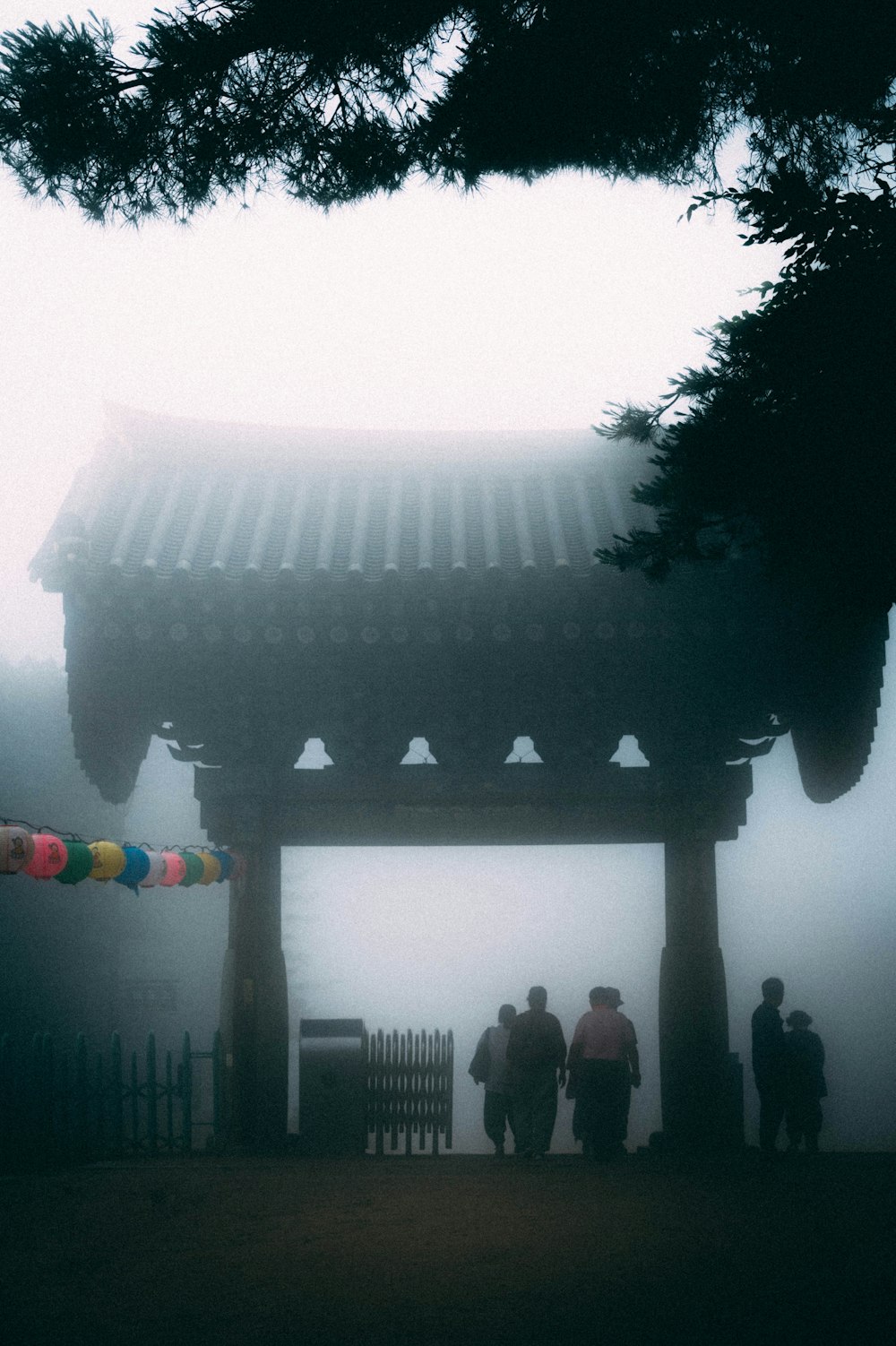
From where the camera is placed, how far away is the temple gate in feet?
27.1

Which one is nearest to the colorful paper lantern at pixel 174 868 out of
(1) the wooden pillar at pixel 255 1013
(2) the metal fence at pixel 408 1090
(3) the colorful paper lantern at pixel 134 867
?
(3) the colorful paper lantern at pixel 134 867

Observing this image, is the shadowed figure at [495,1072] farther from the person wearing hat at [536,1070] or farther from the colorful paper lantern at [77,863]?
the colorful paper lantern at [77,863]

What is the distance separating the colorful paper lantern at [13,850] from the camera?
721 cm

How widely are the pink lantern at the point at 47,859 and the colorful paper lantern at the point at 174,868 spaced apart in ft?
5.32

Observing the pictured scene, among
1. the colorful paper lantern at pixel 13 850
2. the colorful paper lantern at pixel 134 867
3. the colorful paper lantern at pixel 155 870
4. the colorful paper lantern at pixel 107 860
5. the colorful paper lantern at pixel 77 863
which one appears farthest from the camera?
the colorful paper lantern at pixel 155 870

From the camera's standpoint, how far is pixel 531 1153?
29.8 ft

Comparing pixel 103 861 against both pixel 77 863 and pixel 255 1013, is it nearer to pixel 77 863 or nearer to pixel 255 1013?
pixel 77 863

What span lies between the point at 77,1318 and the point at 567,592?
517 cm

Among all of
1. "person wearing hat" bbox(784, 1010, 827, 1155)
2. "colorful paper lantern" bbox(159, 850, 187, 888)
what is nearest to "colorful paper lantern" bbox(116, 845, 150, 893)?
"colorful paper lantern" bbox(159, 850, 187, 888)

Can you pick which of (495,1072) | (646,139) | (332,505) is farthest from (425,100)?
(495,1072)

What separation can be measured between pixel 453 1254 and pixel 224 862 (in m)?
5.07

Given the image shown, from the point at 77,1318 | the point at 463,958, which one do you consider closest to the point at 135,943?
the point at 463,958

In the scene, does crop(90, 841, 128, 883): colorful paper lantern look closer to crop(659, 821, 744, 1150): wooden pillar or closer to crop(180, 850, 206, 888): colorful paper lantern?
crop(180, 850, 206, 888): colorful paper lantern

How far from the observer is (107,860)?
28.3 ft
